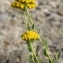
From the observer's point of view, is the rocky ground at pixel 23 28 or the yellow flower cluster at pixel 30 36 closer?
the yellow flower cluster at pixel 30 36

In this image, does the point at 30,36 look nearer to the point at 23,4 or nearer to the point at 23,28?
the point at 23,4

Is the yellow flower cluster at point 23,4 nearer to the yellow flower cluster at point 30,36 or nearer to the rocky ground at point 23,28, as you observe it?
the yellow flower cluster at point 30,36

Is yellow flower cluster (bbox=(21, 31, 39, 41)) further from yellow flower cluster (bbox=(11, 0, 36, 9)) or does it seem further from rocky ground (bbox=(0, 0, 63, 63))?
rocky ground (bbox=(0, 0, 63, 63))

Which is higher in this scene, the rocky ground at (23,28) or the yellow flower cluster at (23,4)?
the yellow flower cluster at (23,4)

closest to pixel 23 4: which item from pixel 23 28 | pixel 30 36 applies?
pixel 30 36

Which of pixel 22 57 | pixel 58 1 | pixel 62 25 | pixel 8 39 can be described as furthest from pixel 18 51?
pixel 58 1

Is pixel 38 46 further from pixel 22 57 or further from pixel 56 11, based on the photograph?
pixel 56 11

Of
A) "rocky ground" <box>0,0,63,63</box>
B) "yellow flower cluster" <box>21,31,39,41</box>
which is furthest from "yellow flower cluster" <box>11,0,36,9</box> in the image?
"rocky ground" <box>0,0,63,63</box>

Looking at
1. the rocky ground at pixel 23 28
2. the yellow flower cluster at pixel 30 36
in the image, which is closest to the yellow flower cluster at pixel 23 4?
the yellow flower cluster at pixel 30 36
